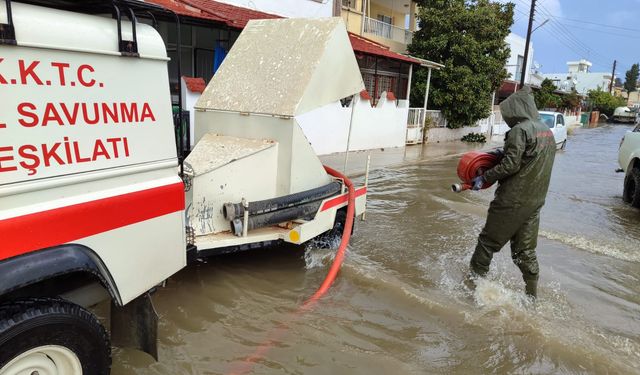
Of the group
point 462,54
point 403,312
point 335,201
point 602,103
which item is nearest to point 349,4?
point 462,54

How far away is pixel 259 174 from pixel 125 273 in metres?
1.97

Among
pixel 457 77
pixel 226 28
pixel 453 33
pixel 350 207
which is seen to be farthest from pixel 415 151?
pixel 350 207

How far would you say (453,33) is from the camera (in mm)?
19484

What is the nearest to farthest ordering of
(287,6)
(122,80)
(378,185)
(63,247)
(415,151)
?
(63,247), (122,80), (378,185), (287,6), (415,151)

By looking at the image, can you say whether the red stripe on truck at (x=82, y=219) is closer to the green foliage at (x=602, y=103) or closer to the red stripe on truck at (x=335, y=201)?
the red stripe on truck at (x=335, y=201)

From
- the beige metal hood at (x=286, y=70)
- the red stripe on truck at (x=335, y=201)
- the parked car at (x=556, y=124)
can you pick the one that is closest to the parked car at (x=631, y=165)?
the red stripe on truck at (x=335, y=201)

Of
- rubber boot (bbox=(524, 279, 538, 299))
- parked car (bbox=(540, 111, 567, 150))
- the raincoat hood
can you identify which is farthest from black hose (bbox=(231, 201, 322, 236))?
parked car (bbox=(540, 111, 567, 150))

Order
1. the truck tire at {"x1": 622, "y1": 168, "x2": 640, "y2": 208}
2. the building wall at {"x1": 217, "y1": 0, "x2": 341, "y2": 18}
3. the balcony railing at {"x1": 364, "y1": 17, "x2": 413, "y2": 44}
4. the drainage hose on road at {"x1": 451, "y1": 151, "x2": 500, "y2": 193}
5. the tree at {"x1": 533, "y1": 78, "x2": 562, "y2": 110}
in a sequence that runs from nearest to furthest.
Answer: the drainage hose on road at {"x1": 451, "y1": 151, "x2": 500, "y2": 193} → the truck tire at {"x1": 622, "y1": 168, "x2": 640, "y2": 208} → the building wall at {"x1": 217, "y1": 0, "x2": 341, "y2": 18} → the balcony railing at {"x1": 364, "y1": 17, "x2": 413, "y2": 44} → the tree at {"x1": 533, "y1": 78, "x2": 562, "y2": 110}

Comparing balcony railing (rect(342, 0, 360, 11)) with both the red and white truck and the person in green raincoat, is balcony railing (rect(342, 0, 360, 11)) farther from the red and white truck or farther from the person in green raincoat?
the red and white truck

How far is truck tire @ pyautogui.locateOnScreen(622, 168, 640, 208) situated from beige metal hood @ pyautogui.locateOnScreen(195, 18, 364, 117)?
700 cm

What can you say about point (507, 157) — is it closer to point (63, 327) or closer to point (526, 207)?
point (526, 207)

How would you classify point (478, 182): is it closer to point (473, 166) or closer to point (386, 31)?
point (473, 166)

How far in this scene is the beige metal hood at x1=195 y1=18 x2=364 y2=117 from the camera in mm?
4621

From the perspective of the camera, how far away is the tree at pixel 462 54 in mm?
19219
